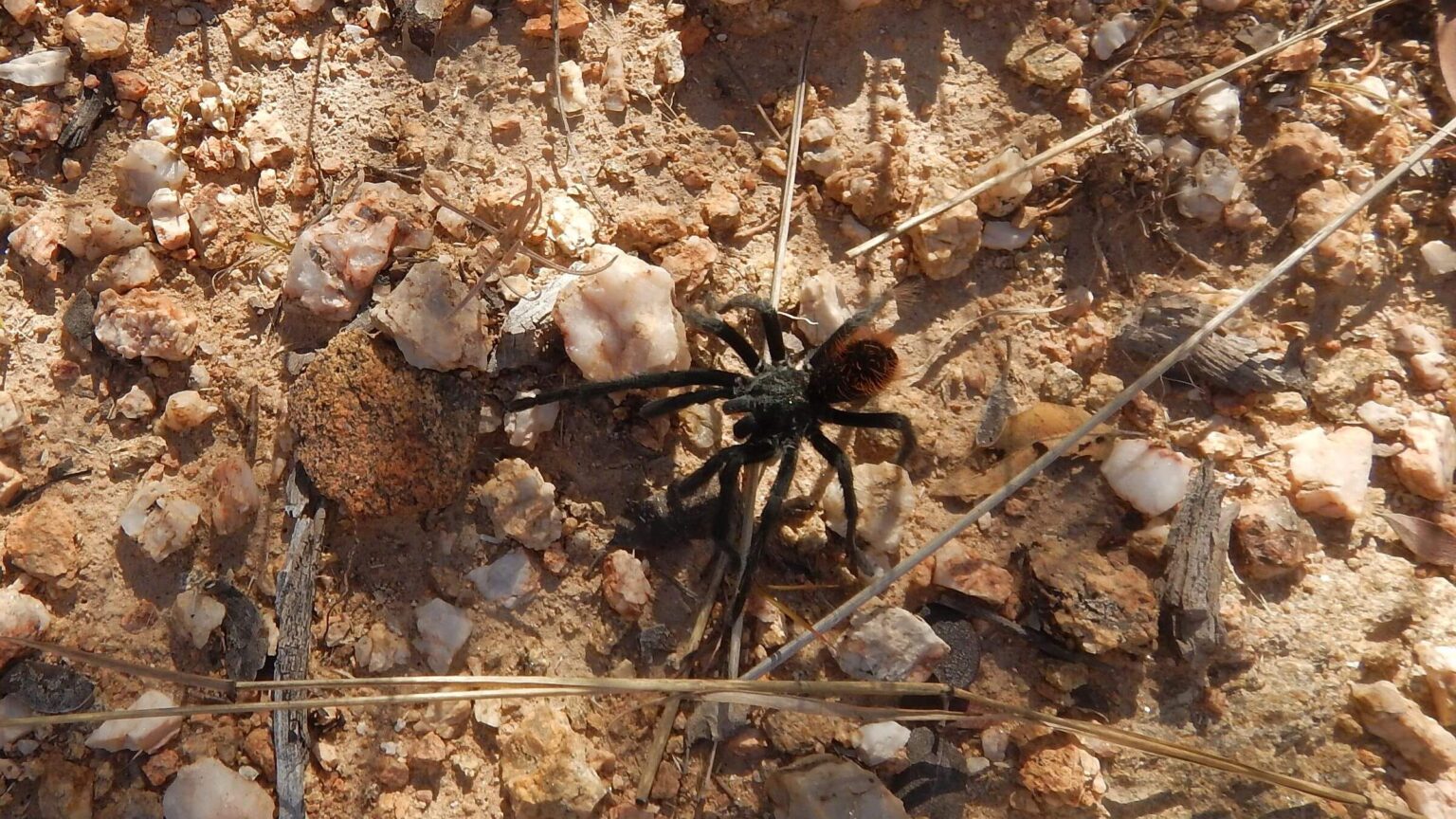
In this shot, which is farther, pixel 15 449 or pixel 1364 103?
pixel 1364 103

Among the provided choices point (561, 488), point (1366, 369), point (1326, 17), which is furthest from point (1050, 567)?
point (1326, 17)

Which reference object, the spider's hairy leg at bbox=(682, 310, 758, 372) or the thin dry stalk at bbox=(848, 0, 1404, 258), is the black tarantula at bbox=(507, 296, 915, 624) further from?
the thin dry stalk at bbox=(848, 0, 1404, 258)

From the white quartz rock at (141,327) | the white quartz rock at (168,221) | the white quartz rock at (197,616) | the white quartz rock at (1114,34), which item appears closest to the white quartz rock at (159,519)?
the white quartz rock at (197,616)

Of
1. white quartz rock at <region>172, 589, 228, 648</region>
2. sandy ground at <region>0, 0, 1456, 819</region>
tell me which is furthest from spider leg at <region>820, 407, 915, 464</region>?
white quartz rock at <region>172, 589, 228, 648</region>

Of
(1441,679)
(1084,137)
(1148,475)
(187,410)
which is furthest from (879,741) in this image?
(187,410)

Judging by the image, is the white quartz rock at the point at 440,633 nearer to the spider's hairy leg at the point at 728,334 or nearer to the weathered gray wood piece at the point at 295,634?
the weathered gray wood piece at the point at 295,634

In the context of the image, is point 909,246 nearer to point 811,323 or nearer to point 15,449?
point 811,323

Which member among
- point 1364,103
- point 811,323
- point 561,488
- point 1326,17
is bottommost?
point 561,488

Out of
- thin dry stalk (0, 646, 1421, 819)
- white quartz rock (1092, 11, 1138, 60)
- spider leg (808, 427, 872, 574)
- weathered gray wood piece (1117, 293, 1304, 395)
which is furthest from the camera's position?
white quartz rock (1092, 11, 1138, 60)
